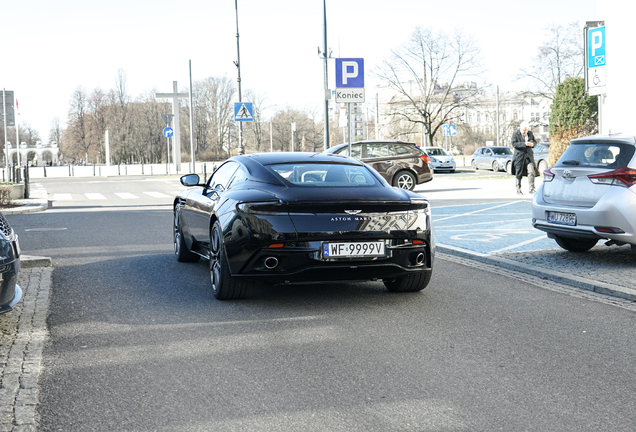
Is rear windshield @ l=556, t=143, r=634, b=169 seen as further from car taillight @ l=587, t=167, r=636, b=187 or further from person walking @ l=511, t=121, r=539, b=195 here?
person walking @ l=511, t=121, r=539, b=195

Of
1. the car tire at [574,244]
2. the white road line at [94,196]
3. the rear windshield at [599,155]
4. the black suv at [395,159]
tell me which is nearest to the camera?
the rear windshield at [599,155]

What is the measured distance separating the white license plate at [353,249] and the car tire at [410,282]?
786 mm

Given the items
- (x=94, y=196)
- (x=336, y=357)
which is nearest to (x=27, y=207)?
(x=94, y=196)

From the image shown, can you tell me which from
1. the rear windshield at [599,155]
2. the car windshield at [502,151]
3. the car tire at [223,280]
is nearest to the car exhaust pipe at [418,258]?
the car tire at [223,280]

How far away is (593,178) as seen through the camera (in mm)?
8648

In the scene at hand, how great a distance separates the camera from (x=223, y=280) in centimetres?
670

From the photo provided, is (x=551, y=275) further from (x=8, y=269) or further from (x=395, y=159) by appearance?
(x=395, y=159)

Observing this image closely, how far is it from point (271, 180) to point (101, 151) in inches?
4249

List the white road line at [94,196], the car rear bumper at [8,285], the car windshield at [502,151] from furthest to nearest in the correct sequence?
the car windshield at [502,151] < the white road line at [94,196] < the car rear bumper at [8,285]

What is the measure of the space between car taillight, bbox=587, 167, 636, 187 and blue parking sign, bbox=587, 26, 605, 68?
698cm

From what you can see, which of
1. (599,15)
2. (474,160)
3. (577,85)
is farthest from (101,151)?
(599,15)

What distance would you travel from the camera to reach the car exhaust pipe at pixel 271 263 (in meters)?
6.29

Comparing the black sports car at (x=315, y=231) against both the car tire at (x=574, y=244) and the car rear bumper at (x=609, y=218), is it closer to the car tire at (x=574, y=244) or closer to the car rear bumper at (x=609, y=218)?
the car rear bumper at (x=609, y=218)

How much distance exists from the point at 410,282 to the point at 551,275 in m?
1.92
